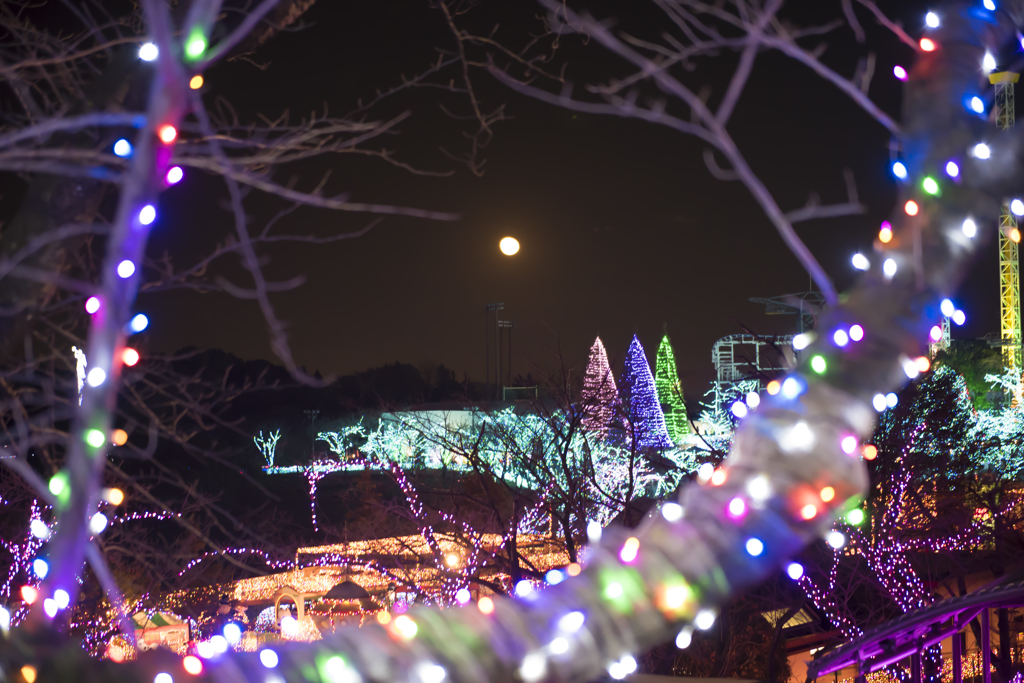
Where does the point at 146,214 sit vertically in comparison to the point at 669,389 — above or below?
below

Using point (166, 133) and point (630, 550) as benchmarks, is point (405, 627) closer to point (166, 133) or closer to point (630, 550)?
point (630, 550)

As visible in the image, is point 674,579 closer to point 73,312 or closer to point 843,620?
point 73,312

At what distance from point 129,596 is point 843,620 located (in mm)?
10986

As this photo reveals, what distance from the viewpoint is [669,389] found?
26812 millimetres

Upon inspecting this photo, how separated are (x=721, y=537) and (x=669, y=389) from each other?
26.5 meters

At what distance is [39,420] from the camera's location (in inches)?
127

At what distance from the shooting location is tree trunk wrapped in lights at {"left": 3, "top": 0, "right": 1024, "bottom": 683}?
0.90 meters

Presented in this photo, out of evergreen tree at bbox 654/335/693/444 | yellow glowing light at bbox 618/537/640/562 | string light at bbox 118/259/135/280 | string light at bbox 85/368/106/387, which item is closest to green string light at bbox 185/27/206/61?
string light at bbox 118/259/135/280

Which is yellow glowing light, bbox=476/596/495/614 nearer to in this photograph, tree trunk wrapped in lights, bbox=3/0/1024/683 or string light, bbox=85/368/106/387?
tree trunk wrapped in lights, bbox=3/0/1024/683

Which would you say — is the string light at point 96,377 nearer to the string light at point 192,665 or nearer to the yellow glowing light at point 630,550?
the string light at point 192,665

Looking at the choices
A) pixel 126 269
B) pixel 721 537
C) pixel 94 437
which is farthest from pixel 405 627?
pixel 126 269

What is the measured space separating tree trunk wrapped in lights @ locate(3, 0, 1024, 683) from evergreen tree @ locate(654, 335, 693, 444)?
25.2 meters

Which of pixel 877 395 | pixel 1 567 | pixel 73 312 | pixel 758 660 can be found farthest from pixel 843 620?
pixel 1 567

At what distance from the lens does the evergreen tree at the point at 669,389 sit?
26562mm
